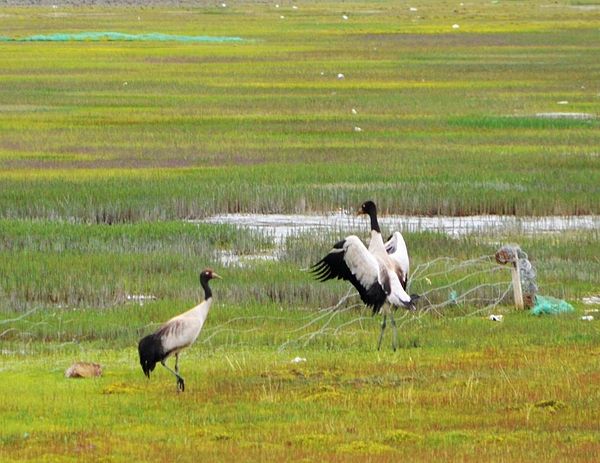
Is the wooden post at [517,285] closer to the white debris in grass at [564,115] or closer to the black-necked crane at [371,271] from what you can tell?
the black-necked crane at [371,271]

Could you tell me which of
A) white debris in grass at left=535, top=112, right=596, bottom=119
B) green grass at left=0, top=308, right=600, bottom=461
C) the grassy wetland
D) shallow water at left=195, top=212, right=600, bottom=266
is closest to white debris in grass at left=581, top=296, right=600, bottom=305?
the grassy wetland

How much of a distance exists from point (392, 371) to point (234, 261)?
7.46 meters

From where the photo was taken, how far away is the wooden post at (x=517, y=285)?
57.9 ft

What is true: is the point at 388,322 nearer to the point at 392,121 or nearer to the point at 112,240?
the point at 112,240

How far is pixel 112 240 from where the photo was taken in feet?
73.7

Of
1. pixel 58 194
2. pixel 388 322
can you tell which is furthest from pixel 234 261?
pixel 58 194

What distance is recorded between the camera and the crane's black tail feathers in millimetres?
12773

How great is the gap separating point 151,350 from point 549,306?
20.4 ft

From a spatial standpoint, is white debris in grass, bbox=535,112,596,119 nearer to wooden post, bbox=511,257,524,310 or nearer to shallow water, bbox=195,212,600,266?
shallow water, bbox=195,212,600,266

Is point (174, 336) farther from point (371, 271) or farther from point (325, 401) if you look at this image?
point (371, 271)

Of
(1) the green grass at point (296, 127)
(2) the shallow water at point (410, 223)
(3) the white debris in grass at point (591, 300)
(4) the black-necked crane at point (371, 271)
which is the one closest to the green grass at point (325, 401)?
(4) the black-necked crane at point (371, 271)

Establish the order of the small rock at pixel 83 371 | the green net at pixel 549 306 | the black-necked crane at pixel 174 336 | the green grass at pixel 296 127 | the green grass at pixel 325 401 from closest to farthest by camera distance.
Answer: the green grass at pixel 325 401 < the black-necked crane at pixel 174 336 < the small rock at pixel 83 371 < the green net at pixel 549 306 < the green grass at pixel 296 127

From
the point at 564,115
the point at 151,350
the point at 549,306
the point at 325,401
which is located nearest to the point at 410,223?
the point at 549,306

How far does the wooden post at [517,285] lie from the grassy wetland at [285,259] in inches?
15.3
